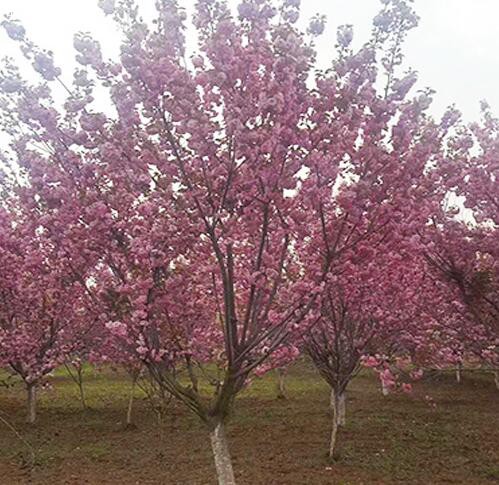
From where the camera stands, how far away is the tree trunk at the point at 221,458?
807 centimetres

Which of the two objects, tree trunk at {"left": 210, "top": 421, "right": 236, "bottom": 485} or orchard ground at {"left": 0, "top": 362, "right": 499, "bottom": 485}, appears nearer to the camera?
tree trunk at {"left": 210, "top": 421, "right": 236, "bottom": 485}

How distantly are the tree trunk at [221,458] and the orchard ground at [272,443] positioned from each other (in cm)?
337

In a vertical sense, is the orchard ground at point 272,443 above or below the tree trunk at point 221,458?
below

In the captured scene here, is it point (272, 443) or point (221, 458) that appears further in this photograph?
point (272, 443)

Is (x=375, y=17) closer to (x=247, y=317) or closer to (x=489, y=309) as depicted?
(x=247, y=317)

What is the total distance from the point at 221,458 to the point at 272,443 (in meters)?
9.27

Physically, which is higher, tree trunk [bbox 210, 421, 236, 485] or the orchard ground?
tree trunk [bbox 210, 421, 236, 485]

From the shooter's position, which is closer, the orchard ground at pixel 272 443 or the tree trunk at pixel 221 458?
the tree trunk at pixel 221 458

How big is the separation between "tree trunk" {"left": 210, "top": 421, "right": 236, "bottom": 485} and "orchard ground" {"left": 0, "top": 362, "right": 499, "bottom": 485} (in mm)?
3368

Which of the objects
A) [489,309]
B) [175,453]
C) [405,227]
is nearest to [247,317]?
[405,227]

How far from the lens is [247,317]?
802 centimetres

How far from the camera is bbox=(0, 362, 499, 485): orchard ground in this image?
13.7 m

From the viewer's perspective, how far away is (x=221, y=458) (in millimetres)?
8117

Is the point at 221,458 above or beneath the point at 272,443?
above
